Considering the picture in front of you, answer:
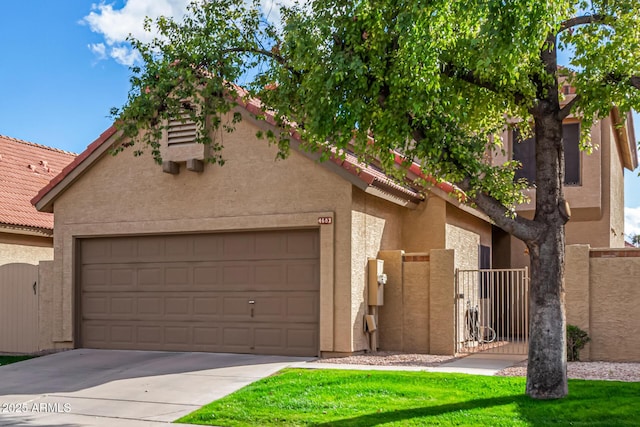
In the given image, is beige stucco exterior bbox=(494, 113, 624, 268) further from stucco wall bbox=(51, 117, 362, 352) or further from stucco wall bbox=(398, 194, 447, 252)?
stucco wall bbox=(51, 117, 362, 352)

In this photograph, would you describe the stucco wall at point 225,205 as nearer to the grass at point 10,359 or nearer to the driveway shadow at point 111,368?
the grass at point 10,359

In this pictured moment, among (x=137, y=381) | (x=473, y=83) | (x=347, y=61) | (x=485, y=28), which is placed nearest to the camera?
(x=485, y=28)

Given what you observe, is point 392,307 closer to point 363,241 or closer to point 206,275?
point 363,241

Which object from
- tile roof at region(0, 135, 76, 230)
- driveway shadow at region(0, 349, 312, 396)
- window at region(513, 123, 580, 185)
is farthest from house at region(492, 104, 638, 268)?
tile roof at region(0, 135, 76, 230)

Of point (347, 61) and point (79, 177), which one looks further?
point (79, 177)

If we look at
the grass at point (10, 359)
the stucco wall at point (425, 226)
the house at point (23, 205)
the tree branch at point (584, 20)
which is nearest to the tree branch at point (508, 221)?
the tree branch at point (584, 20)

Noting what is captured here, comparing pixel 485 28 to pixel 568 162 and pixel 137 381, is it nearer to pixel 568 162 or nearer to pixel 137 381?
pixel 137 381

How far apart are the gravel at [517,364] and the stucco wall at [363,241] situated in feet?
1.75

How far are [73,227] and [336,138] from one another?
8.65 meters

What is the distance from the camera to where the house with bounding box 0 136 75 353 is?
17.9 m

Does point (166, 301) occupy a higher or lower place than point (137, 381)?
higher

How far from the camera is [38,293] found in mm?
17641

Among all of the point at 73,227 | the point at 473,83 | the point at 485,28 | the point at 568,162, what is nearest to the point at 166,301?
the point at 73,227

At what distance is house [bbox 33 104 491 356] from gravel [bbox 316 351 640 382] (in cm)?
38
